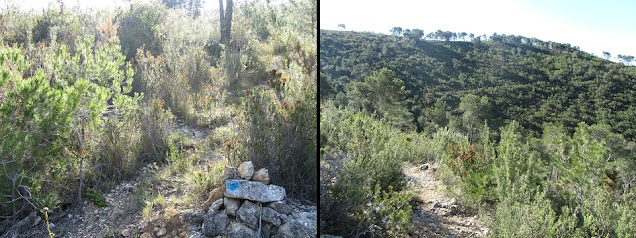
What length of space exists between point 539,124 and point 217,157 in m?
2.00

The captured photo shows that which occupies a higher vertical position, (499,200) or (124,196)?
(499,200)

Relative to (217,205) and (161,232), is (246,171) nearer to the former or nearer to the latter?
(217,205)

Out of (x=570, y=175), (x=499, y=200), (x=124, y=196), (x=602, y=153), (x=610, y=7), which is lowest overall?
(x=124, y=196)

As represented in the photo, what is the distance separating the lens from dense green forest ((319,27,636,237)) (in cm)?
178

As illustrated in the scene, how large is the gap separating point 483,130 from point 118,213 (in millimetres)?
2020

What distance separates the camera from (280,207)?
7.32 feet

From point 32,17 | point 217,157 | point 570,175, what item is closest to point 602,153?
point 570,175

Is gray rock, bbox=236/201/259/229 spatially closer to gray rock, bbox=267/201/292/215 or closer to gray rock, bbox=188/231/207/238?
gray rock, bbox=267/201/292/215

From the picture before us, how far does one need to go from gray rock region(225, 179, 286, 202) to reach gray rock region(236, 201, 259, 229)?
5cm

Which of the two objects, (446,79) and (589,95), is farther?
(446,79)

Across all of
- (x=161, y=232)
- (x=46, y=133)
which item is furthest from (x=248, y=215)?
(x=46, y=133)

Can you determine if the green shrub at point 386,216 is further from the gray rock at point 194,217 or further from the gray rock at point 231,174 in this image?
the gray rock at point 194,217

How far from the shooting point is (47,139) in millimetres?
2523

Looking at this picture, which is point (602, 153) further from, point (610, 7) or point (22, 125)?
point (22, 125)
